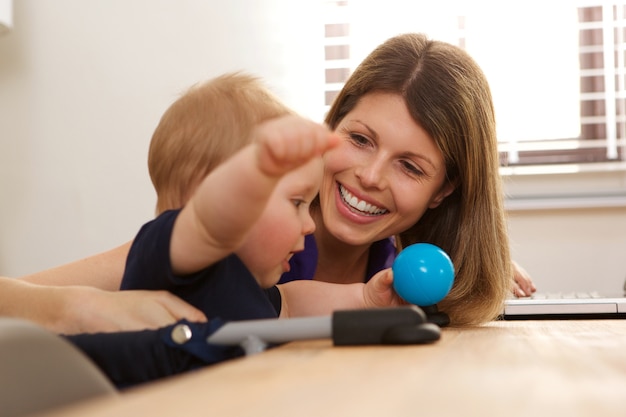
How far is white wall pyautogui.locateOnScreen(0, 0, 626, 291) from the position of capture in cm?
267

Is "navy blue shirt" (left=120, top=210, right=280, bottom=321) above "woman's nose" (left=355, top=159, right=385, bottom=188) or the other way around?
the other way around

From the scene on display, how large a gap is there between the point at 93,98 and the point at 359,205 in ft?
4.83

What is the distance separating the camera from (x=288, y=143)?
0.64m

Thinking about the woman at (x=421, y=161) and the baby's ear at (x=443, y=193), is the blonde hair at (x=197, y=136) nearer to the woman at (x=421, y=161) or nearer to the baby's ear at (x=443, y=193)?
A: the woman at (x=421, y=161)

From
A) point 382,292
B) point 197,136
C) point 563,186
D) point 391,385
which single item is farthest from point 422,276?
point 563,186

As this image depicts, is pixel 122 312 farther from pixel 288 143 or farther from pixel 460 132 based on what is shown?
pixel 460 132

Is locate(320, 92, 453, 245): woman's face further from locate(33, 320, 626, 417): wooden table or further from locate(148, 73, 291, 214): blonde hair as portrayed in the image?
locate(33, 320, 626, 417): wooden table

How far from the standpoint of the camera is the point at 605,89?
2729 millimetres

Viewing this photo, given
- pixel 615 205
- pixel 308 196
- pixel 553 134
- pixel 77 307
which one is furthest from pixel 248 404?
pixel 553 134

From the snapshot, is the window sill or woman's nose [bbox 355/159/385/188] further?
the window sill

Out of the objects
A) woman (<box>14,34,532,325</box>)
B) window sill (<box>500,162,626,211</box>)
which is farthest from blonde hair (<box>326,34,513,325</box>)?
window sill (<box>500,162,626,211</box>)

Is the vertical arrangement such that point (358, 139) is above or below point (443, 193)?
above

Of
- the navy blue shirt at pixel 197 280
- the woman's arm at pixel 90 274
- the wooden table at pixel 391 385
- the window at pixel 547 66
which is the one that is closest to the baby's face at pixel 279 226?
the navy blue shirt at pixel 197 280

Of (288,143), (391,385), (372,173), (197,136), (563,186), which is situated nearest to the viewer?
(391,385)
